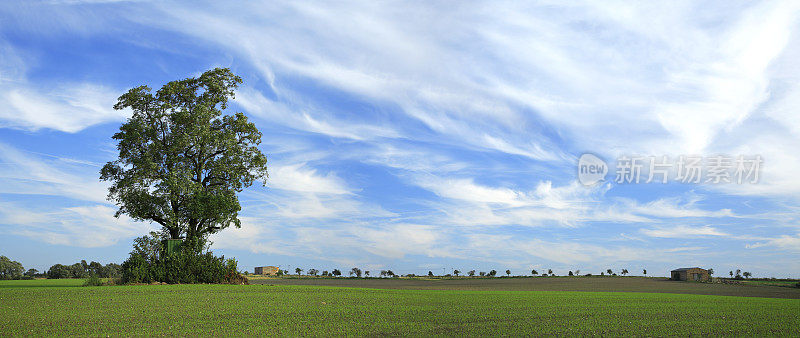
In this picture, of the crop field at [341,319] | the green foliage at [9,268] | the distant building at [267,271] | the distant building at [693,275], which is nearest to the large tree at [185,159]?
the crop field at [341,319]

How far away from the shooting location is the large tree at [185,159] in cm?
2836

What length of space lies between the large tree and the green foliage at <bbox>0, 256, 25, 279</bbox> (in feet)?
74.2

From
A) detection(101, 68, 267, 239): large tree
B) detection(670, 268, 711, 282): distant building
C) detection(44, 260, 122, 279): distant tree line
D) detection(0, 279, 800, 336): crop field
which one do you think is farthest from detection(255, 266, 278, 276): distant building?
detection(670, 268, 711, 282): distant building

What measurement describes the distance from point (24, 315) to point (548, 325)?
34.8ft

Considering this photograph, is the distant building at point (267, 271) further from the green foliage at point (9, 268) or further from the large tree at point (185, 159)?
the large tree at point (185, 159)

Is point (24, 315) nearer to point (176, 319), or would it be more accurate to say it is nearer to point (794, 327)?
point (176, 319)

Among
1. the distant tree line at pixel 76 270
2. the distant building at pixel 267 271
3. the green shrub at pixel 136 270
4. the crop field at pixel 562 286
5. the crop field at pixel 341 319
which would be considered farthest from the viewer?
the distant building at pixel 267 271

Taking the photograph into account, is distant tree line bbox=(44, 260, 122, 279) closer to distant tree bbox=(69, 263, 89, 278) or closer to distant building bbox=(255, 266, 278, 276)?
distant tree bbox=(69, 263, 89, 278)

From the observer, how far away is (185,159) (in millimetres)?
29250

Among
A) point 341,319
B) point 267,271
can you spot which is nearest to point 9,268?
point 267,271

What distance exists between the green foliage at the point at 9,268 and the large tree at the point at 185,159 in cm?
2262

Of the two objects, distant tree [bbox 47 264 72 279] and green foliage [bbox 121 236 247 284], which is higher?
green foliage [bbox 121 236 247 284]

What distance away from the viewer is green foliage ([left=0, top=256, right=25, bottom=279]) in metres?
42.6

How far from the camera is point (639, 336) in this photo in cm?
866
